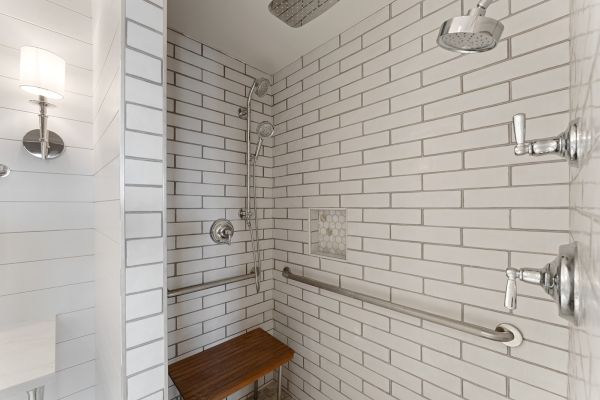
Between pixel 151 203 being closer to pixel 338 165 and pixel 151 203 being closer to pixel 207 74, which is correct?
pixel 338 165

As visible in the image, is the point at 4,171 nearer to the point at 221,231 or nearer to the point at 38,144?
the point at 38,144

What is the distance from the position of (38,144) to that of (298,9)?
1349 millimetres

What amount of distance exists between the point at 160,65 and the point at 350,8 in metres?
1.03

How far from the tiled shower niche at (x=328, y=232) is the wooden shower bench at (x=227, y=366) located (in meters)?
0.65

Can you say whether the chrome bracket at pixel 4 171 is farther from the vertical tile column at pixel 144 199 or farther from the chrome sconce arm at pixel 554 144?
the chrome sconce arm at pixel 554 144

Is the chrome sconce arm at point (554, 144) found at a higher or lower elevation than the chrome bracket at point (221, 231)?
higher

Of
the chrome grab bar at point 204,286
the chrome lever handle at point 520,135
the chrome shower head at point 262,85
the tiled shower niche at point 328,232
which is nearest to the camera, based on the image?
the chrome lever handle at point 520,135

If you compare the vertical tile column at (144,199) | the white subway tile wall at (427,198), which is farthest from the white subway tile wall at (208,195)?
the vertical tile column at (144,199)

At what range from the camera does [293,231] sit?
5.87 feet

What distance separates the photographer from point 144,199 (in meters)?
0.75

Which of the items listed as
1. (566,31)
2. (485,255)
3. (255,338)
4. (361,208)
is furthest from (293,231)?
(566,31)

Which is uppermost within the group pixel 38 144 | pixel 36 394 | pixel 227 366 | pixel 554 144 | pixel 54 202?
pixel 38 144

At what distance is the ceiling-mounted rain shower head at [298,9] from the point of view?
126 centimetres

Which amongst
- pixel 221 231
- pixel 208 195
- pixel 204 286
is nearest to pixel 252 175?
pixel 208 195
